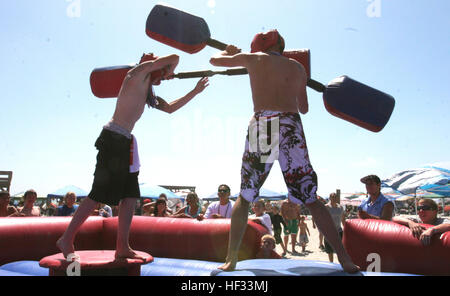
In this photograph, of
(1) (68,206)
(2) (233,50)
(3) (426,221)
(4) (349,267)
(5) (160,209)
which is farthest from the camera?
(1) (68,206)

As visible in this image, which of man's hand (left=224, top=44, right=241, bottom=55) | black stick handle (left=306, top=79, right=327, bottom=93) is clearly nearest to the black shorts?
man's hand (left=224, top=44, right=241, bottom=55)

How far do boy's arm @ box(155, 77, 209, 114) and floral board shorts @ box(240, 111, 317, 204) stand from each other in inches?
30.5

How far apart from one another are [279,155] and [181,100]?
102 cm

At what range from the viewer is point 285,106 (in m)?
1.97

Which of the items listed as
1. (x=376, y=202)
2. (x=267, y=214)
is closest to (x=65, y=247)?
(x=376, y=202)

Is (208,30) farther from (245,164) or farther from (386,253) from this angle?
(386,253)

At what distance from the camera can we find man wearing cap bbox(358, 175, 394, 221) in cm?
353

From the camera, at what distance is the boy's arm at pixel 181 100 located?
99.6 inches

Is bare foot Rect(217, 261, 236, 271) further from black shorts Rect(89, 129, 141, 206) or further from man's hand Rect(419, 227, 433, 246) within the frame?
man's hand Rect(419, 227, 433, 246)

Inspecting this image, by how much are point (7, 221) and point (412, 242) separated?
3.77 meters

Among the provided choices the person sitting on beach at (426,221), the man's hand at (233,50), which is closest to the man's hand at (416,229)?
the person sitting on beach at (426,221)

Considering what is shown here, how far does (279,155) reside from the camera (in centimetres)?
192

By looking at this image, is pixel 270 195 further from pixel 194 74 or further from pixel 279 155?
pixel 279 155

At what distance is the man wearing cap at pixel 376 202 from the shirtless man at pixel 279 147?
1878 millimetres
